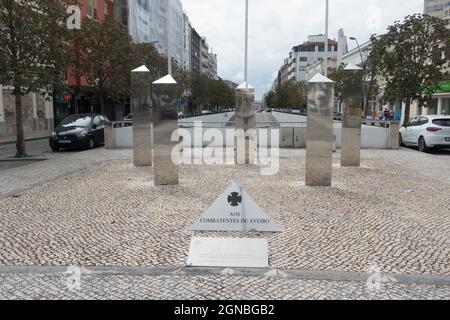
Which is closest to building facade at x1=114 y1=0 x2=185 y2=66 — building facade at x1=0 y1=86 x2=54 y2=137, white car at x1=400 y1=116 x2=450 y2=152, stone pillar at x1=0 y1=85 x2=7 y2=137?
building facade at x1=0 y1=86 x2=54 y2=137

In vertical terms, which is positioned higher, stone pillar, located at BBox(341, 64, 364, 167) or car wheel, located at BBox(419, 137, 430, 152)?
stone pillar, located at BBox(341, 64, 364, 167)

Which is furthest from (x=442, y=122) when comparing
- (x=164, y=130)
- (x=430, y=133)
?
(x=164, y=130)

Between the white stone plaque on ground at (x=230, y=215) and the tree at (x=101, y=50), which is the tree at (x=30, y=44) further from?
the tree at (x=101, y=50)

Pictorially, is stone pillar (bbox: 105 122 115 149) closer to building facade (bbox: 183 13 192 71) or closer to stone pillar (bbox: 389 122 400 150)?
stone pillar (bbox: 389 122 400 150)

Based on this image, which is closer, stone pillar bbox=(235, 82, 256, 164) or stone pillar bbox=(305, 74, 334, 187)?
stone pillar bbox=(305, 74, 334, 187)

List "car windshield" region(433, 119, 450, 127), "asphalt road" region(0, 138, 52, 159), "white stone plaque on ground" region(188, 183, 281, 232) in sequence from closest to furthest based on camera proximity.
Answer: "white stone plaque on ground" region(188, 183, 281, 232)
"car windshield" region(433, 119, 450, 127)
"asphalt road" region(0, 138, 52, 159)

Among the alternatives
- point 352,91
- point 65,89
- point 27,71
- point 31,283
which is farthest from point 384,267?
point 65,89

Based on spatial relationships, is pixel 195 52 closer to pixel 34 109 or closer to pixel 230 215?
pixel 34 109

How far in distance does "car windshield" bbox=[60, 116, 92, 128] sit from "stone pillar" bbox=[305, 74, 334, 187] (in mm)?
11750

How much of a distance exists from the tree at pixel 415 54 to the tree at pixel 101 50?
17127mm

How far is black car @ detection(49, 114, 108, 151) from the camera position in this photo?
1731 cm

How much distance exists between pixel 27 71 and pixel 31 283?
1056 cm

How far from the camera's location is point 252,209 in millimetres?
5750

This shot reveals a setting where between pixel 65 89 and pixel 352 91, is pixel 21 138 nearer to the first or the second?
pixel 65 89
